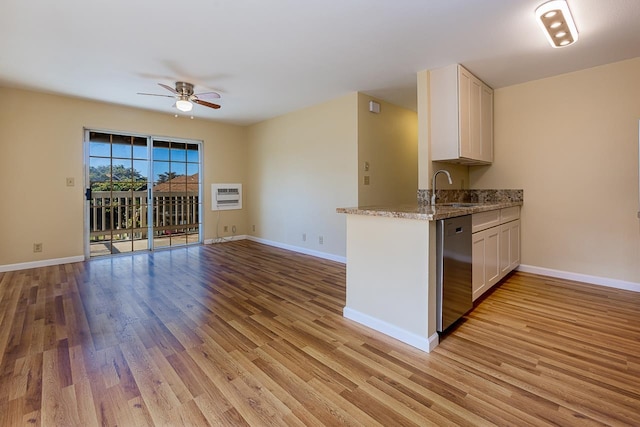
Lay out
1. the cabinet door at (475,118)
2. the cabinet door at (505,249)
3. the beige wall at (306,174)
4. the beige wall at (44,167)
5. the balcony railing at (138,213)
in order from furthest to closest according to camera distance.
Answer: the balcony railing at (138,213)
the beige wall at (306,174)
the beige wall at (44,167)
the cabinet door at (475,118)
the cabinet door at (505,249)

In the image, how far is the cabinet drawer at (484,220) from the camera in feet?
8.35

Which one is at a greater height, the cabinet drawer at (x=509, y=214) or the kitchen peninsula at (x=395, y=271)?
the cabinet drawer at (x=509, y=214)

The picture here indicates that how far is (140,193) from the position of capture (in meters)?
5.21

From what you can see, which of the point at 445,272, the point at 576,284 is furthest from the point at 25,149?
the point at 576,284

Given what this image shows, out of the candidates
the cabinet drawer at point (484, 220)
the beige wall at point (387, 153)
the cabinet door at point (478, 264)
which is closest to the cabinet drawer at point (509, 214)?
the cabinet drawer at point (484, 220)

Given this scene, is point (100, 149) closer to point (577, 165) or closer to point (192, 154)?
point (192, 154)

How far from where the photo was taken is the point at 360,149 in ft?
13.9

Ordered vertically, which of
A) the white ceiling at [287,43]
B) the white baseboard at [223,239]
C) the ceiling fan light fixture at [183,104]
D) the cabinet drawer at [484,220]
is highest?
the white ceiling at [287,43]

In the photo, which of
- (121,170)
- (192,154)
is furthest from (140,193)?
(192,154)

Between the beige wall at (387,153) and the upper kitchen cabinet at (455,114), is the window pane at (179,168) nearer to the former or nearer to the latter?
the beige wall at (387,153)

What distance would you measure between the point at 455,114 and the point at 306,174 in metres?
2.55

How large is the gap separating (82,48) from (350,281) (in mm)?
3409

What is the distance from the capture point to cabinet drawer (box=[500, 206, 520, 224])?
3.23 meters

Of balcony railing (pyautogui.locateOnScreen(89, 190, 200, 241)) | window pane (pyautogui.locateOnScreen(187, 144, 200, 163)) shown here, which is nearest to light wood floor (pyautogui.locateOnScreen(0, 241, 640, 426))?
balcony railing (pyautogui.locateOnScreen(89, 190, 200, 241))
